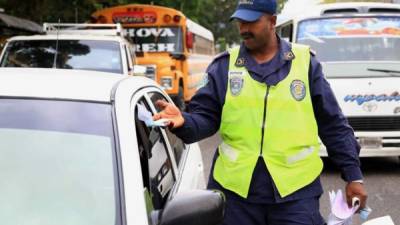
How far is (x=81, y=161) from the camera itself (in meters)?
2.81

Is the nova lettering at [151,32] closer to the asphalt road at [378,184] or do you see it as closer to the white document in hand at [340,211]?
the asphalt road at [378,184]

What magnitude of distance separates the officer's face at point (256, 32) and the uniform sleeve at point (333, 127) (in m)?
0.27

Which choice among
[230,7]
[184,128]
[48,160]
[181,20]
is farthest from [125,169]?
[230,7]

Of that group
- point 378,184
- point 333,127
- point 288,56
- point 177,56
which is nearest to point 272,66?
point 288,56

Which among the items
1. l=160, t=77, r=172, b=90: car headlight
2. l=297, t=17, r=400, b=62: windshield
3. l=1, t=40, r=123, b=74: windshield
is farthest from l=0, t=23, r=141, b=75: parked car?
l=160, t=77, r=172, b=90: car headlight

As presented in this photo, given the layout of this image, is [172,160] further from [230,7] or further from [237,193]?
[230,7]

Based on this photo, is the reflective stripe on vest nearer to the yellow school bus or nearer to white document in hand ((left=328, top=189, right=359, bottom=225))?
white document in hand ((left=328, top=189, right=359, bottom=225))

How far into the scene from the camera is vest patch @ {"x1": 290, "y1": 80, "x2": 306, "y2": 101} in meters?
3.29

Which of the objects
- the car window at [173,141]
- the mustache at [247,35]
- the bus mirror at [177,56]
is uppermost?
the mustache at [247,35]

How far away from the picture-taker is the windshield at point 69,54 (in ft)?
35.2

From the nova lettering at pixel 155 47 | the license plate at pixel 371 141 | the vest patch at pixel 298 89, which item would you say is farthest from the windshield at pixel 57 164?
the nova lettering at pixel 155 47

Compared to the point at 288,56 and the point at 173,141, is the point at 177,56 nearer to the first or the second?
the point at 173,141

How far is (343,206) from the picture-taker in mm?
3453

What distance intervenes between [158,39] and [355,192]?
13.1m
